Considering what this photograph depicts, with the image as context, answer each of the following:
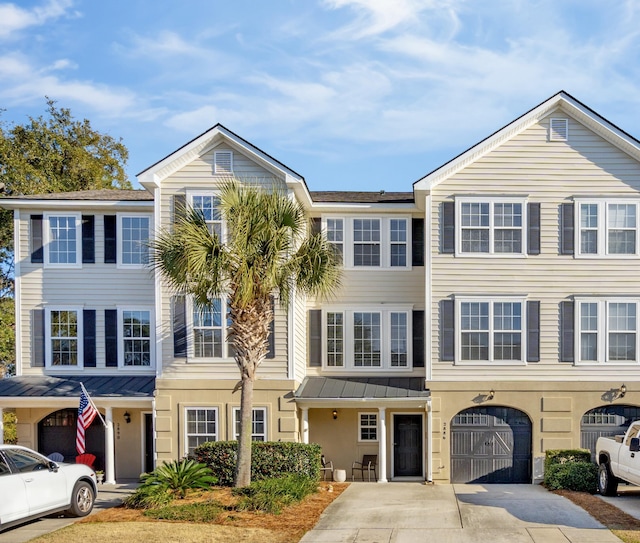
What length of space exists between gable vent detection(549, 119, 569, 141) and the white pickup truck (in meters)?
8.22

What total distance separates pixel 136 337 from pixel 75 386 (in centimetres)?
215

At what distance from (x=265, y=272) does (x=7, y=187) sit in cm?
2143

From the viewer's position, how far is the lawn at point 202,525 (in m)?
13.1

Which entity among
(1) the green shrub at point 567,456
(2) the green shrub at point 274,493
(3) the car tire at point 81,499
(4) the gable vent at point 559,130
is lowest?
(1) the green shrub at point 567,456

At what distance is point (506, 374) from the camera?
68.4 ft

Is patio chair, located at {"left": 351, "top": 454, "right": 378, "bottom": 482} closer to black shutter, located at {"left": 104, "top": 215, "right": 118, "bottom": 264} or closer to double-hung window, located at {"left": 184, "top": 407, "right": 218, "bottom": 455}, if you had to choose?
double-hung window, located at {"left": 184, "top": 407, "right": 218, "bottom": 455}

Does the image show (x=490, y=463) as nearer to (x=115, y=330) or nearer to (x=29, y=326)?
(x=115, y=330)

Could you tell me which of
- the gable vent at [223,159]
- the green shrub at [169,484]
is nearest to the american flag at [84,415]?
the green shrub at [169,484]

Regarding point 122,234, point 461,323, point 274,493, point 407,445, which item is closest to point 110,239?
point 122,234

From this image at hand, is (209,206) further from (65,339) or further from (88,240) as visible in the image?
(65,339)

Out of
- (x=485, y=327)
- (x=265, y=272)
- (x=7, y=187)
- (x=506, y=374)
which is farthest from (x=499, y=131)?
(x=7, y=187)

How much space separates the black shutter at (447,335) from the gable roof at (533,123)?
11.4ft

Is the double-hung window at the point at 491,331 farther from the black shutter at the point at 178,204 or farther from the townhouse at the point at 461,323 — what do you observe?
the black shutter at the point at 178,204

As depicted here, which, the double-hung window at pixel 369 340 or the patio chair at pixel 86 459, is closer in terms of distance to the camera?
the patio chair at pixel 86 459
